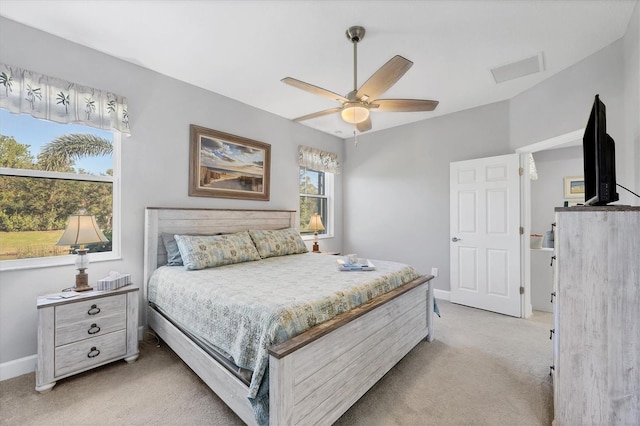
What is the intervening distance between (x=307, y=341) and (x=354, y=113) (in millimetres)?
1736

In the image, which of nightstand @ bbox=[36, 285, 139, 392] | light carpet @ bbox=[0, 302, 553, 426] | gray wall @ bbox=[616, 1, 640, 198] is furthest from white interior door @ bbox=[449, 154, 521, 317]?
nightstand @ bbox=[36, 285, 139, 392]

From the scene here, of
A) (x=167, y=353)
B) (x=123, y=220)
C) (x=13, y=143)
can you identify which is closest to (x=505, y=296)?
(x=167, y=353)

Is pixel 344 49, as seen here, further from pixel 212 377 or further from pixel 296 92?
pixel 212 377

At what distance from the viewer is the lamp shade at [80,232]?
2.07m

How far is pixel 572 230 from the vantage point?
1.51 meters

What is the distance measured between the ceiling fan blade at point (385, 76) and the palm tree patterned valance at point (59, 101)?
7.42ft

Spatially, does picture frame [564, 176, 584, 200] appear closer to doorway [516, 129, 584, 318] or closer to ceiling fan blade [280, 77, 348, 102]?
doorway [516, 129, 584, 318]

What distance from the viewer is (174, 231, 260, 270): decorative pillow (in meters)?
2.60

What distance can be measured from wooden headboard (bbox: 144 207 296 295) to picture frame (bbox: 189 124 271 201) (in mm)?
249

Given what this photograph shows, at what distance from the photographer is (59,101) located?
234 centimetres

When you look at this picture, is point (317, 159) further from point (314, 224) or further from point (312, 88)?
point (312, 88)

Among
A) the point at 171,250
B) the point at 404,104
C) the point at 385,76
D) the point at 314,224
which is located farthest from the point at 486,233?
the point at 171,250

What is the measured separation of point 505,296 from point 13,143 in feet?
17.0

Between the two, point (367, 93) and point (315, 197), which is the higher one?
point (367, 93)
